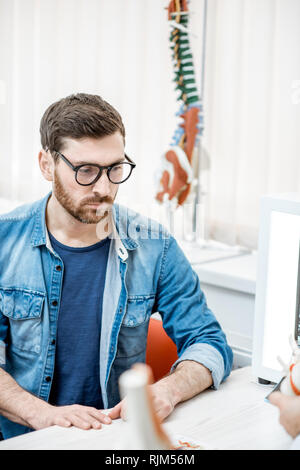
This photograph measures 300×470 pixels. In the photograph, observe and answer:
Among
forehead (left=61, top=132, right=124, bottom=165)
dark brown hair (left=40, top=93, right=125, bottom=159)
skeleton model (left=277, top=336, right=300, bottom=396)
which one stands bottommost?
skeleton model (left=277, top=336, right=300, bottom=396)

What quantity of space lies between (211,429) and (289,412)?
0.15m

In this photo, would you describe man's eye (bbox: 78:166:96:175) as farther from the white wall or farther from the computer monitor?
the white wall

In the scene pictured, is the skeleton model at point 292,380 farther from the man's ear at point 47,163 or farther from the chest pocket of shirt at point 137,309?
the man's ear at point 47,163

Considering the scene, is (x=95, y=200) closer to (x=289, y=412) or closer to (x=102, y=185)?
(x=102, y=185)

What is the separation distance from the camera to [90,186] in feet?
4.47

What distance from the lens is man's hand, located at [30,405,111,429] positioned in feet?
3.53

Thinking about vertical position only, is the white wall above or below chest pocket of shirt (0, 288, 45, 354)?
above

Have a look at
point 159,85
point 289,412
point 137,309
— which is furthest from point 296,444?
point 159,85

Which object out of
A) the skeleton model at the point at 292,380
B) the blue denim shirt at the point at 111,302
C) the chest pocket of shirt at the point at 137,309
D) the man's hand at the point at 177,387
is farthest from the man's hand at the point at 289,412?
the chest pocket of shirt at the point at 137,309

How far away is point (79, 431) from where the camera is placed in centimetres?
106

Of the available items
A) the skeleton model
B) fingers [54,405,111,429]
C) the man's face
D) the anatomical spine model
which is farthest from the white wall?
fingers [54,405,111,429]

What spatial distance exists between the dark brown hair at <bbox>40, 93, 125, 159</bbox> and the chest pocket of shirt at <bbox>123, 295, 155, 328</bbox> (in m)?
0.37
